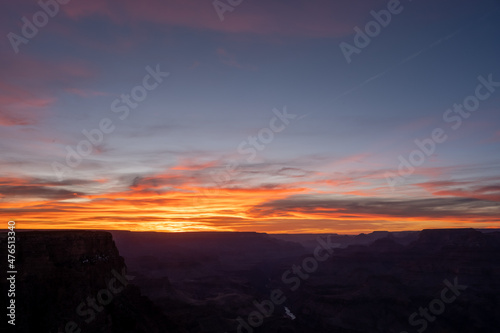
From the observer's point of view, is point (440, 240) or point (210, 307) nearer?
point (210, 307)

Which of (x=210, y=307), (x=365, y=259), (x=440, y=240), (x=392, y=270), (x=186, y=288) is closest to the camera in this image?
(x=210, y=307)

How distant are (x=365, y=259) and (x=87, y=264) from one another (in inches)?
5760

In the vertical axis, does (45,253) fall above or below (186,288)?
above

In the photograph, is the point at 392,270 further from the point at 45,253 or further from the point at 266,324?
the point at 45,253

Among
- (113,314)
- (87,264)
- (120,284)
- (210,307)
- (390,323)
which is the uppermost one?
(87,264)

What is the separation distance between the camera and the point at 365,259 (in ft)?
Result: 534

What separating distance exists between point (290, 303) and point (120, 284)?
98453mm

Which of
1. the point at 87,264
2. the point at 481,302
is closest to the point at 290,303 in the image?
the point at 481,302

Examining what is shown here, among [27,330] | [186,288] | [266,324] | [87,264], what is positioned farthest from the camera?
[186,288]

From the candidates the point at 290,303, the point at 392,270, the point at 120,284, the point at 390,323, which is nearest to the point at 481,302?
the point at 390,323

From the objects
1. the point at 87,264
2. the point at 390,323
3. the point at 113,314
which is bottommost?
Answer: the point at 390,323

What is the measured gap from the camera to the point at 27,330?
31.5m

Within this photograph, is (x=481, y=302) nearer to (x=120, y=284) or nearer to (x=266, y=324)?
(x=266, y=324)

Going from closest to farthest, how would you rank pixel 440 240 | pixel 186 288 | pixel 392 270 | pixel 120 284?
1. pixel 120 284
2. pixel 186 288
3. pixel 392 270
4. pixel 440 240
